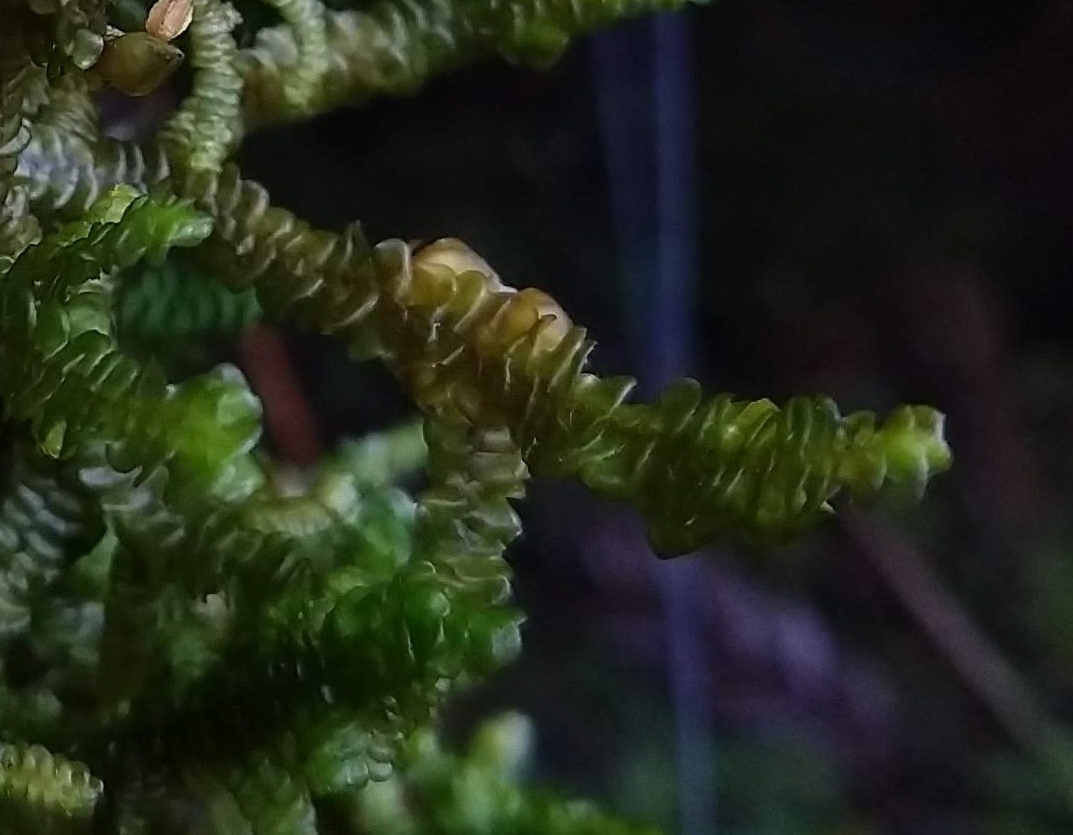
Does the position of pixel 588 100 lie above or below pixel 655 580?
above

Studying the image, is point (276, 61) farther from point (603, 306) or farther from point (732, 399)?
point (603, 306)

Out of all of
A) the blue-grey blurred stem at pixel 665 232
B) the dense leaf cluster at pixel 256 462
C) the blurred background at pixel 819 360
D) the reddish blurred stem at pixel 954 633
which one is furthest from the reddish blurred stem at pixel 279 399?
the dense leaf cluster at pixel 256 462

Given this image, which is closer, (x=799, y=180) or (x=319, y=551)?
(x=319, y=551)

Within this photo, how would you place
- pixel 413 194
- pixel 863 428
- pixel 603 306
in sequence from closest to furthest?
1. pixel 863 428
2. pixel 413 194
3. pixel 603 306

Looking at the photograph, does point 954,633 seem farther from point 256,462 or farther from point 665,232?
point 256,462

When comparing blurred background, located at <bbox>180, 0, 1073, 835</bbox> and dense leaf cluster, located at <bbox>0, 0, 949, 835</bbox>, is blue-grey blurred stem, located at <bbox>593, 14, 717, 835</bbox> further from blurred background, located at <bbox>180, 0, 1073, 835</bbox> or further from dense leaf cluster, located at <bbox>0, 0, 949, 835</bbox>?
dense leaf cluster, located at <bbox>0, 0, 949, 835</bbox>

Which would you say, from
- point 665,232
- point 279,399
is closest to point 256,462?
point 279,399

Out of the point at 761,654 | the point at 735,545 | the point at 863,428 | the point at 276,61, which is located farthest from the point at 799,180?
the point at 863,428
